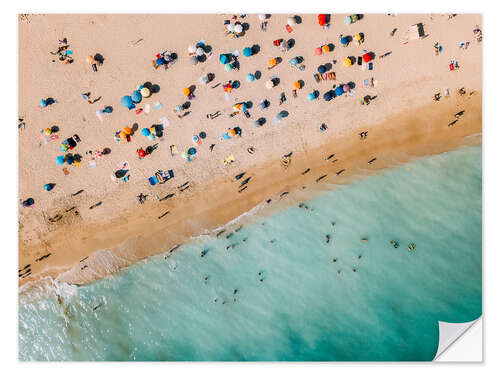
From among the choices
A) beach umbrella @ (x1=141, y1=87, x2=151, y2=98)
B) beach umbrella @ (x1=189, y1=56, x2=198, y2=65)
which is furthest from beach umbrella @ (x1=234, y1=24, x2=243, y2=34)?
beach umbrella @ (x1=141, y1=87, x2=151, y2=98)

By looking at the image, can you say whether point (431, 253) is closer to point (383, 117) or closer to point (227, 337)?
point (383, 117)

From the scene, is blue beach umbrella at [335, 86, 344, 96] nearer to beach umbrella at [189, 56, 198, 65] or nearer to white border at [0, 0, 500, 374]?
white border at [0, 0, 500, 374]

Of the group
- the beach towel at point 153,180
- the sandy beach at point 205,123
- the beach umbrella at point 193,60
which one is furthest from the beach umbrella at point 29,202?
the beach umbrella at point 193,60

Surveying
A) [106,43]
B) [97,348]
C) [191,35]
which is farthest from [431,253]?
[106,43]

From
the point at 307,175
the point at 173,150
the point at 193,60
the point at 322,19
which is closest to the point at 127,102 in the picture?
the point at 173,150
